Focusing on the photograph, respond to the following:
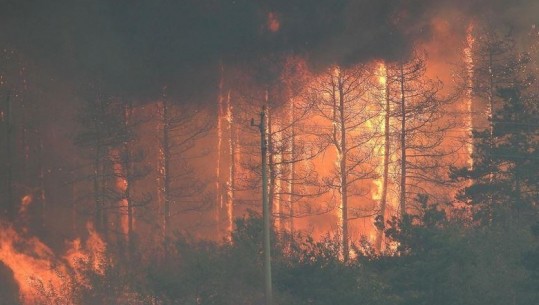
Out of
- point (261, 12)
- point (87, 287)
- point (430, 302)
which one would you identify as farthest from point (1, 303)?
point (261, 12)

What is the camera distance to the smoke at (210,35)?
41750 mm

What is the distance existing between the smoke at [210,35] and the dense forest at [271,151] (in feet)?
0.41

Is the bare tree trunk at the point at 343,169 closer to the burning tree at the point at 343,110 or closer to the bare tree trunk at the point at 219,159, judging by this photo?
the burning tree at the point at 343,110

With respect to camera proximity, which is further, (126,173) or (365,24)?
(365,24)

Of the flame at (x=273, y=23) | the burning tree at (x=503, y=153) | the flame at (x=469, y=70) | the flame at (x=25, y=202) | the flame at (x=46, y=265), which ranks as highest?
Result: the flame at (x=273, y=23)

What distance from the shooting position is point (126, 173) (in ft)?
130

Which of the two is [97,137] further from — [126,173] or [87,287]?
[87,287]

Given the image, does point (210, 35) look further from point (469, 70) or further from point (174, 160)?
point (469, 70)

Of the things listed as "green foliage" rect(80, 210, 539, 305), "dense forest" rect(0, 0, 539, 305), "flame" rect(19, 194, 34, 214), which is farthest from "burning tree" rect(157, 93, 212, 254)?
"green foliage" rect(80, 210, 539, 305)

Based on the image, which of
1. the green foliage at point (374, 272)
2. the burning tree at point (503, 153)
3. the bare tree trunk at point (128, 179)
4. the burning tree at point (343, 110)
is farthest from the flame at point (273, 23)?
the green foliage at point (374, 272)

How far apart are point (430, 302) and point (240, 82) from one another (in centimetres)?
2265

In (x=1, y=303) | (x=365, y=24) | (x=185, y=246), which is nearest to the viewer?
(x=185, y=246)

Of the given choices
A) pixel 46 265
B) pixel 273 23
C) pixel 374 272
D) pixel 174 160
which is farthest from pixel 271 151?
pixel 273 23

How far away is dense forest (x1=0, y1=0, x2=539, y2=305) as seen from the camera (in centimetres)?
2625
